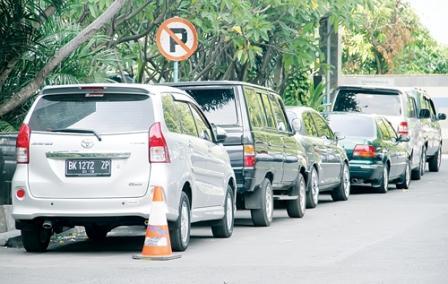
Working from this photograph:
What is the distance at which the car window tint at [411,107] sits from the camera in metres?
30.5

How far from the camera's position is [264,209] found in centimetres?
1777

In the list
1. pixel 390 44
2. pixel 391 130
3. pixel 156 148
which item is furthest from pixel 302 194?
pixel 390 44

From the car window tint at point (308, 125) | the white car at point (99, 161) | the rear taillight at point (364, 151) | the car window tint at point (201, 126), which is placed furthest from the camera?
the rear taillight at point (364, 151)

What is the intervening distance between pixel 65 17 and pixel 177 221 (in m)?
11.1

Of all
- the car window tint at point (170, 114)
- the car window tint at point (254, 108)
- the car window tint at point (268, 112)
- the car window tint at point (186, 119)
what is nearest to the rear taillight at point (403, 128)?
the car window tint at point (268, 112)

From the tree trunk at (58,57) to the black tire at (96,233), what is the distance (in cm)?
377

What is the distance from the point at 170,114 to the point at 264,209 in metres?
3.87

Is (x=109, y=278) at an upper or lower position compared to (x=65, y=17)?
lower

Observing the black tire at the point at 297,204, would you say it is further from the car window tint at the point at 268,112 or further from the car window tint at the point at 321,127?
the car window tint at the point at 321,127

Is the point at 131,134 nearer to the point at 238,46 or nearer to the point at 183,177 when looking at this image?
the point at 183,177

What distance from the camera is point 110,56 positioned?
21.4 metres

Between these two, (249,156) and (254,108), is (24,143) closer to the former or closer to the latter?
(249,156)

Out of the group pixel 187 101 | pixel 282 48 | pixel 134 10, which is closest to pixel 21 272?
pixel 187 101

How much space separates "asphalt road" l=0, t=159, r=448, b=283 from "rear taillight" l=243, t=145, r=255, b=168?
86 cm
